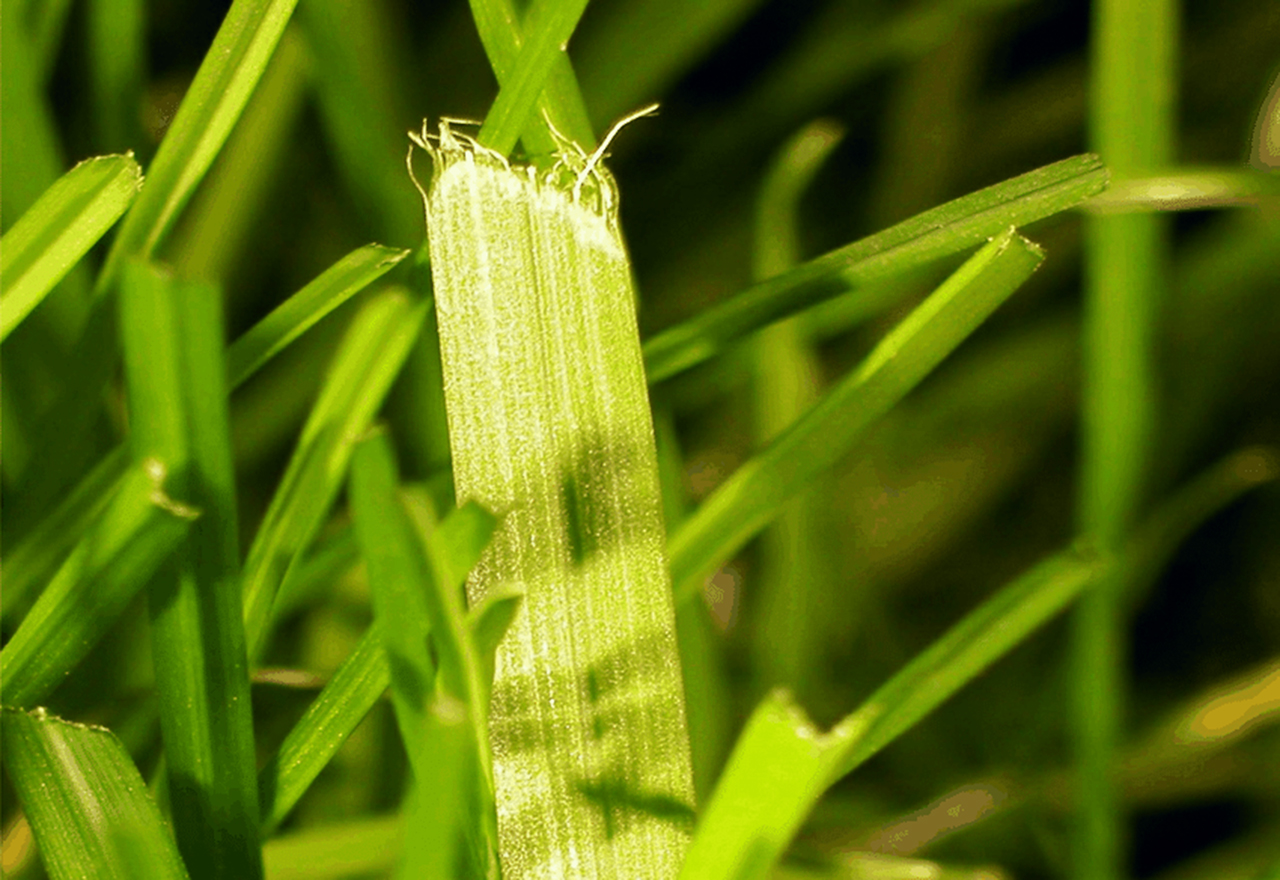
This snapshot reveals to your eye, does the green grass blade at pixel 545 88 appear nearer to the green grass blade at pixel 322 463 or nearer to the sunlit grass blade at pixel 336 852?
the green grass blade at pixel 322 463

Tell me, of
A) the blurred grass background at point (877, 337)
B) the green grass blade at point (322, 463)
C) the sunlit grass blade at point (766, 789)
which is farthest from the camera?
the blurred grass background at point (877, 337)

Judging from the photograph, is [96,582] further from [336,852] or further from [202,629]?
[336,852]

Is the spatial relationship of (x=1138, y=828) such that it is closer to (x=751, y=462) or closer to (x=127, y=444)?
(x=751, y=462)

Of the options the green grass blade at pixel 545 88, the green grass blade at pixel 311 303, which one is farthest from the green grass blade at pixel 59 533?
the green grass blade at pixel 545 88

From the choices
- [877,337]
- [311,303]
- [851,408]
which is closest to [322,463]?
[311,303]

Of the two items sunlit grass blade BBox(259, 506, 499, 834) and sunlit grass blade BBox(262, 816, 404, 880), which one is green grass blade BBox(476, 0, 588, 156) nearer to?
sunlit grass blade BBox(259, 506, 499, 834)

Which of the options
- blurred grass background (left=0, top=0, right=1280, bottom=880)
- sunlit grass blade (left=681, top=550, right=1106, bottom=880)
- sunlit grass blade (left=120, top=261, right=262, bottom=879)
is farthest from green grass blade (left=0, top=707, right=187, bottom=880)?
blurred grass background (left=0, top=0, right=1280, bottom=880)
